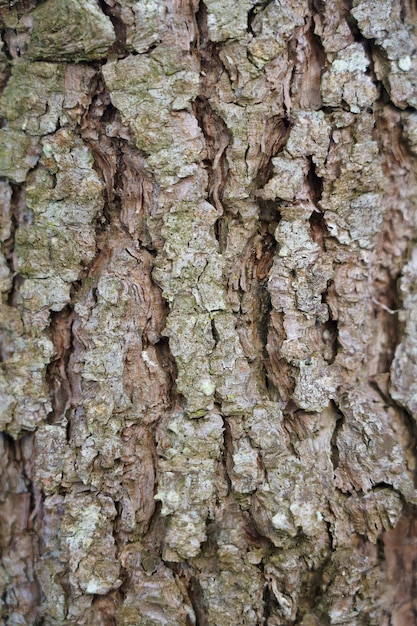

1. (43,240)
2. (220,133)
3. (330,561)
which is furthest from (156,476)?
(220,133)

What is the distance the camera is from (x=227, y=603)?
126 cm

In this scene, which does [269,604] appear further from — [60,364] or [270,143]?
[270,143]

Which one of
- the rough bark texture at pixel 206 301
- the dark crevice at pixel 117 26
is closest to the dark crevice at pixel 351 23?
the rough bark texture at pixel 206 301

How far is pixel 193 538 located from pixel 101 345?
482mm

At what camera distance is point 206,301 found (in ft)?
4.07

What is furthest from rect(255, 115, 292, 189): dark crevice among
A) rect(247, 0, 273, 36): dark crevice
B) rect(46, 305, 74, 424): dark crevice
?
rect(46, 305, 74, 424): dark crevice

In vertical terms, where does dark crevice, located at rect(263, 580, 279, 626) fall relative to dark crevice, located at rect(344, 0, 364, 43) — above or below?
below

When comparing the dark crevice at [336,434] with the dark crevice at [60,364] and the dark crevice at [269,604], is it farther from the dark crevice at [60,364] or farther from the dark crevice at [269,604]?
the dark crevice at [60,364]

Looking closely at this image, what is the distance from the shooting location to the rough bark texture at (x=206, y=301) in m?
1.21

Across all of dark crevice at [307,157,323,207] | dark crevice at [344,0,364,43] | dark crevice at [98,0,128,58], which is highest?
dark crevice at [344,0,364,43]

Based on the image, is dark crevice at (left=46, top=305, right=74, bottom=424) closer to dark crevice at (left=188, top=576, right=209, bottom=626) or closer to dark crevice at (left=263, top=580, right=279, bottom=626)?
dark crevice at (left=188, top=576, right=209, bottom=626)

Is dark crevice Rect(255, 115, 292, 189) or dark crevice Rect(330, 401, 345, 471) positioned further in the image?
dark crevice Rect(330, 401, 345, 471)

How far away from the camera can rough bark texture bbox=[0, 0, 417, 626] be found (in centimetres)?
121

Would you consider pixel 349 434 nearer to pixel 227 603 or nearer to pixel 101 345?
pixel 227 603
